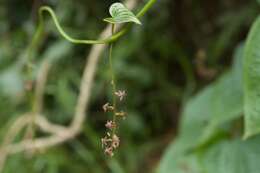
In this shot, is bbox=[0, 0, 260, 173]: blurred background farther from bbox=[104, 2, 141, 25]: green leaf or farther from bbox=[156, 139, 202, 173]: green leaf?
bbox=[104, 2, 141, 25]: green leaf

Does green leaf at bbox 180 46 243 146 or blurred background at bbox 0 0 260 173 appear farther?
blurred background at bbox 0 0 260 173

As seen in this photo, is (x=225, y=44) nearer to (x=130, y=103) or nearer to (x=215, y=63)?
(x=215, y=63)

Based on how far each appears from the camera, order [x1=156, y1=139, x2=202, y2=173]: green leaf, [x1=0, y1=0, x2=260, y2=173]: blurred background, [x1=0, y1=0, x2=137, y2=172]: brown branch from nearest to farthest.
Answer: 1. [x1=156, y1=139, x2=202, y2=173]: green leaf
2. [x1=0, y1=0, x2=137, y2=172]: brown branch
3. [x1=0, y1=0, x2=260, y2=173]: blurred background

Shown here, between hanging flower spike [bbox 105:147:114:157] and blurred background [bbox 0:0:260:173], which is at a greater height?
hanging flower spike [bbox 105:147:114:157]

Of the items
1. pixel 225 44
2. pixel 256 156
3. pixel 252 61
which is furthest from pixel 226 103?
pixel 225 44

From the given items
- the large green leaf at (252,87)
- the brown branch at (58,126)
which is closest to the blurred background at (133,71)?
the brown branch at (58,126)

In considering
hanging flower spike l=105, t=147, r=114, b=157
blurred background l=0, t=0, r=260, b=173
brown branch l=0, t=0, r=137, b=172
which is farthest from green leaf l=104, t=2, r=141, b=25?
blurred background l=0, t=0, r=260, b=173

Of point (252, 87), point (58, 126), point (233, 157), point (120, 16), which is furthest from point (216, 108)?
point (58, 126)
